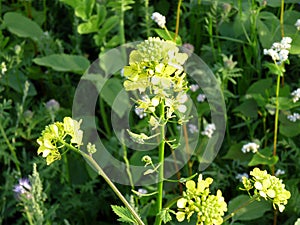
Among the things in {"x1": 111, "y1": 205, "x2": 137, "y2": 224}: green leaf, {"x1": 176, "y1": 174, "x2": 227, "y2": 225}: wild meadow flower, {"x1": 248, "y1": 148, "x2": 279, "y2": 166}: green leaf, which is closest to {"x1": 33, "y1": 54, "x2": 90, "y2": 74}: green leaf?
{"x1": 248, "y1": 148, "x2": 279, "y2": 166}: green leaf

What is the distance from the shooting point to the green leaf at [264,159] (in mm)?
1625

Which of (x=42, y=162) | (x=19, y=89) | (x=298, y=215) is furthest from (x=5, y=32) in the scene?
(x=298, y=215)

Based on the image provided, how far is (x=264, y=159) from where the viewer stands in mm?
1648

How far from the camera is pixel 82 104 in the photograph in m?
1.97

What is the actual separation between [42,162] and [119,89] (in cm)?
33

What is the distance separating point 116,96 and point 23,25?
49cm

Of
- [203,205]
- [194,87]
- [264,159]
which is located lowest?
[264,159]

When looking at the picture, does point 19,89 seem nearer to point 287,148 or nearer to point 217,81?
point 217,81

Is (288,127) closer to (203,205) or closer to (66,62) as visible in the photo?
(66,62)

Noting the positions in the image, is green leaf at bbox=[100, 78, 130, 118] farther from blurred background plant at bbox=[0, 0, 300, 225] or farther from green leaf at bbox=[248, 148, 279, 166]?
green leaf at bbox=[248, 148, 279, 166]

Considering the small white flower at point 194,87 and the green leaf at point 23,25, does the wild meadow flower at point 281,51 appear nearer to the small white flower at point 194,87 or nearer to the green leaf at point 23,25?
the small white flower at point 194,87

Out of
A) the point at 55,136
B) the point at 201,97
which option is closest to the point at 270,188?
the point at 55,136

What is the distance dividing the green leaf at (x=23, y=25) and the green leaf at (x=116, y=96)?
14.4 inches

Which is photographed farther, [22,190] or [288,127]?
[288,127]
